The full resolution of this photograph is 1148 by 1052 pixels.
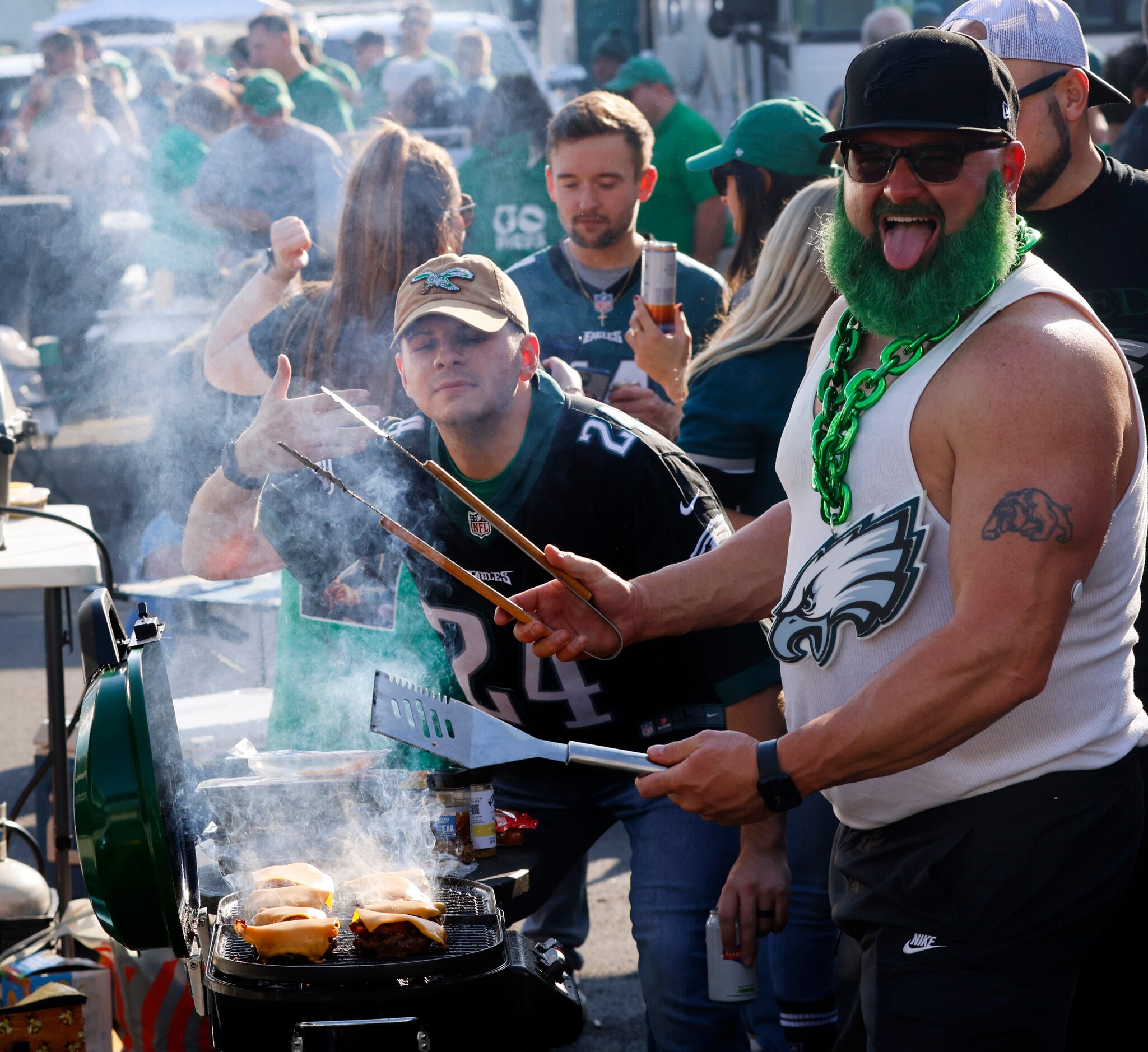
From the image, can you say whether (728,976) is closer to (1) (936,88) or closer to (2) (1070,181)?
(1) (936,88)

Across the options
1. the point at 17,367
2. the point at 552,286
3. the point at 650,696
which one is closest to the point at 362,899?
the point at 650,696

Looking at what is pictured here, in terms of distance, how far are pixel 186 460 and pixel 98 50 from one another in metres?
8.00

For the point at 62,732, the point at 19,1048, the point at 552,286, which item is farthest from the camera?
the point at 552,286

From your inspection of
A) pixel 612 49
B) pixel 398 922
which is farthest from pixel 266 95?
pixel 398 922

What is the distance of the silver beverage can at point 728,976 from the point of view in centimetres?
261

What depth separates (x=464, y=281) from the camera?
295 cm

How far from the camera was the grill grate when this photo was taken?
1.96 meters

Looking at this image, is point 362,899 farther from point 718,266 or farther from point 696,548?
point 718,266

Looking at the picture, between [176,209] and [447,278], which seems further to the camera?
[176,209]

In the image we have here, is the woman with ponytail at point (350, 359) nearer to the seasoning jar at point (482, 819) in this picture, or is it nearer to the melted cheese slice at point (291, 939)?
the seasoning jar at point (482, 819)

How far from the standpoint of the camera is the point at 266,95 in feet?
21.4

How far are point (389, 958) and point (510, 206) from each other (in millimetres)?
4773

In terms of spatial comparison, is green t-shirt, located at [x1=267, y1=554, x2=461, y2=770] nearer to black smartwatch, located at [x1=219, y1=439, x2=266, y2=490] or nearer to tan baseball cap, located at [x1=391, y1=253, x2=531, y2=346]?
black smartwatch, located at [x1=219, y1=439, x2=266, y2=490]

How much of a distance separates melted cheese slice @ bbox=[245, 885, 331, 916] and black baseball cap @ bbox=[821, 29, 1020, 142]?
143 centimetres
